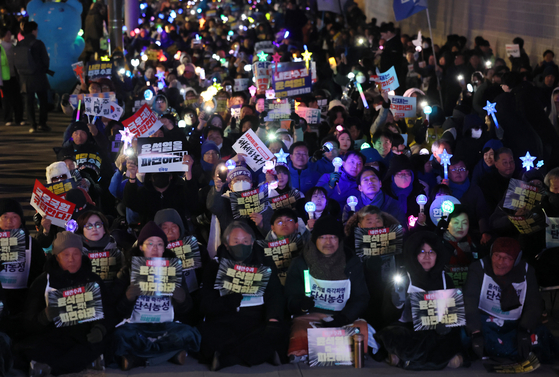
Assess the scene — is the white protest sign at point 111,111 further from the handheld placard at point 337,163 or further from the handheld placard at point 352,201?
the handheld placard at point 352,201

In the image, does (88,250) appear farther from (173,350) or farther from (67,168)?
(67,168)

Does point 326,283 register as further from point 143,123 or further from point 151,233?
point 143,123

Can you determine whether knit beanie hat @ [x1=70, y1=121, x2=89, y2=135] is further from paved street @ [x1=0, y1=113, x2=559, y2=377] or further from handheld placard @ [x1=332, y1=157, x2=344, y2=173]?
handheld placard @ [x1=332, y1=157, x2=344, y2=173]

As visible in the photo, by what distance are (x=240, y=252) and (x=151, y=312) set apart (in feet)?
2.71

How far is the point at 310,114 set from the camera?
11609mm

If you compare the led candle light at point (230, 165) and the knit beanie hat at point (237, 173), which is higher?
the led candle light at point (230, 165)

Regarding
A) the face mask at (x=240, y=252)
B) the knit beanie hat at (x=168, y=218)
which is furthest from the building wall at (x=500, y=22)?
the face mask at (x=240, y=252)

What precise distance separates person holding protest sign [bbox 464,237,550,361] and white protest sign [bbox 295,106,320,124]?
18.6 ft

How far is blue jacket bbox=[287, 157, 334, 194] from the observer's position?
891 centimetres

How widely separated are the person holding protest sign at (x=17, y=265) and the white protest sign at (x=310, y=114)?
5.74 metres

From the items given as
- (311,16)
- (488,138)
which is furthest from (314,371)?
(311,16)

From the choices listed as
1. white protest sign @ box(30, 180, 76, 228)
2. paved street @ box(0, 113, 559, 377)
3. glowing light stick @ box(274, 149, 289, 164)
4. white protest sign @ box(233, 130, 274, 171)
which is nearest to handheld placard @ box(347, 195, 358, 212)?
white protest sign @ box(233, 130, 274, 171)

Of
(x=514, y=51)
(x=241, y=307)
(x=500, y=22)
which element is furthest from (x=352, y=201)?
(x=500, y=22)

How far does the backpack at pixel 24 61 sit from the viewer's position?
15734mm
